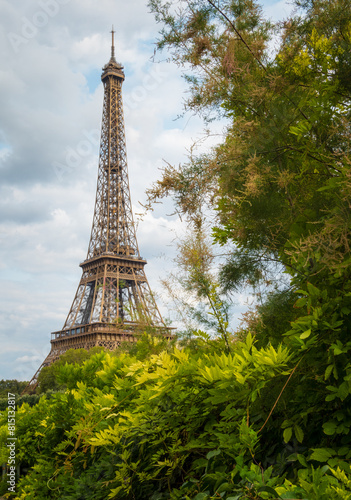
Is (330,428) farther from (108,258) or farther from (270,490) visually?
(108,258)

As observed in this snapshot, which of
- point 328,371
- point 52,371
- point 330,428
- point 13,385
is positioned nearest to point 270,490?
point 330,428

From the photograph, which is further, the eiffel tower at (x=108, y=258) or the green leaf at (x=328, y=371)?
the eiffel tower at (x=108, y=258)

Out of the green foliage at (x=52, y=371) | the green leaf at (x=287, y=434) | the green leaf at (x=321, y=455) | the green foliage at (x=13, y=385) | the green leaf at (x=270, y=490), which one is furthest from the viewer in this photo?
the green foliage at (x=13, y=385)

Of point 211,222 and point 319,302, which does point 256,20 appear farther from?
point 319,302

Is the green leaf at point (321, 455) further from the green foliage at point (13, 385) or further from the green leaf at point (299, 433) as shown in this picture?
the green foliage at point (13, 385)

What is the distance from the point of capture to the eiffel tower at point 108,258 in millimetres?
36188

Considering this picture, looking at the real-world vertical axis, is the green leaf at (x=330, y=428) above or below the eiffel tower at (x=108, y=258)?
below

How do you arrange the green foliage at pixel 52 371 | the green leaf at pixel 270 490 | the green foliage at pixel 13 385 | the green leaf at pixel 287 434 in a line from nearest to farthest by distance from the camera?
1. the green leaf at pixel 270 490
2. the green leaf at pixel 287 434
3. the green foliage at pixel 52 371
4. the green foliage at pixel 13 385

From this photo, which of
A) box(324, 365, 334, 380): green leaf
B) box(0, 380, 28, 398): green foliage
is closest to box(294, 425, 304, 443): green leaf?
box(324, 365, 334, 380): green leaf

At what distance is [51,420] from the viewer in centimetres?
401

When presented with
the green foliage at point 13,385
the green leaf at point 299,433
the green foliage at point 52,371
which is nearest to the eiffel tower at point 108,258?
the green foliage at point 52,371

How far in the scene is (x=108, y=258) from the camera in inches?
1496

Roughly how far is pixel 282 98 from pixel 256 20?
1.22 meters

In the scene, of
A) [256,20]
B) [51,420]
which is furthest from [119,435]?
[256,20]
